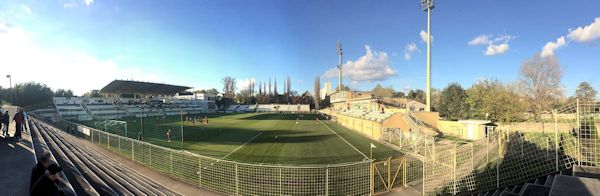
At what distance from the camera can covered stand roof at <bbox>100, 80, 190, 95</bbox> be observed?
5848 cm

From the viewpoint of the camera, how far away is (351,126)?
35.6 meters

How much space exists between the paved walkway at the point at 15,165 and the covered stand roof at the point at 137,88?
5247cm

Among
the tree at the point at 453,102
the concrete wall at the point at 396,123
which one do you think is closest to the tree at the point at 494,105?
the tree at the point at 453,102

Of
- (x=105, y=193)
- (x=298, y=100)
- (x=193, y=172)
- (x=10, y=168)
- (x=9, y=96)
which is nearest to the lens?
(x=105, y=193)

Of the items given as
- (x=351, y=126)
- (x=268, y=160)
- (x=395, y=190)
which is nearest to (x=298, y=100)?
(x=351, y=126)

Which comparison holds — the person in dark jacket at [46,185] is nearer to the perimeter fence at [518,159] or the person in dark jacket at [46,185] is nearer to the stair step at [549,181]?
the perimeter fence at [518,159]

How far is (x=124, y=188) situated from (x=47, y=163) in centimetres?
275

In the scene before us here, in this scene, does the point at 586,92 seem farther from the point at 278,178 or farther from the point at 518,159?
the point at 278,178

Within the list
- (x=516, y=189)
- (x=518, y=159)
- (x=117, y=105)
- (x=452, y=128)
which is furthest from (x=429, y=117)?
(x=117, y=105)

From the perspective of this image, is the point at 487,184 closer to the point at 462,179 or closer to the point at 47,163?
the point at 462,179

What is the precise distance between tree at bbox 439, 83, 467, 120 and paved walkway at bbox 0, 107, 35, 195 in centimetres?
4144

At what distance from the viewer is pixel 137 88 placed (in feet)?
223

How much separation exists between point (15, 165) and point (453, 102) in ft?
140

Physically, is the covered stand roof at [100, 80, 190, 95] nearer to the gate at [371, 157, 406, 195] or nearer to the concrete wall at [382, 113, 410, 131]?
the concrete wall at [382, 113, 410, 131]
